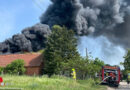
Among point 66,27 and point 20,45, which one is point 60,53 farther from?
point 20,45

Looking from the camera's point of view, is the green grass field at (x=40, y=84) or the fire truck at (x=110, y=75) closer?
the green grass field at (x=40, y=84)

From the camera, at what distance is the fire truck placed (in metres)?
23.9

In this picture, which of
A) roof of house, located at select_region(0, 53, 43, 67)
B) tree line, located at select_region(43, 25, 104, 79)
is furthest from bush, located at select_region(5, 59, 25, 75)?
tree line, located at select_region(43, 25, 104, 79)

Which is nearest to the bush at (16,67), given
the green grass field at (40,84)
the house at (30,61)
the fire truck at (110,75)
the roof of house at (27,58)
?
the house at (30,61)

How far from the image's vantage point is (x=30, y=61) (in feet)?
124

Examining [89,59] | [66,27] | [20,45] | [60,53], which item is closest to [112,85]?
[89,59]

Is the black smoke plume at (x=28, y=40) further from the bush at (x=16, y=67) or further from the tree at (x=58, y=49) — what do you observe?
the bush at (x=16, y=67)

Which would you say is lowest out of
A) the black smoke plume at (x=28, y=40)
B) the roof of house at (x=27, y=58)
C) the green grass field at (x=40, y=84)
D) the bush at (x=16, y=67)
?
the green grass field at (x=40, y=84)

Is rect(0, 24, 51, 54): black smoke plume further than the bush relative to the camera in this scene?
Yes

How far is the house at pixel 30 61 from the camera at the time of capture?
3569 centimetres

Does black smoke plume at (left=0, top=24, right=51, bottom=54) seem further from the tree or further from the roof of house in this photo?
the tree

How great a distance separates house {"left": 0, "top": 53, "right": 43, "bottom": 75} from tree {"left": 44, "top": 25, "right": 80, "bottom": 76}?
2433 millimetres

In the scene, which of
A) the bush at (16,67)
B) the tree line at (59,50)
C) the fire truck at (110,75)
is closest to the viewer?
the fire truck at (110,75)

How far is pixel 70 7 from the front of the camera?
3644 cm
